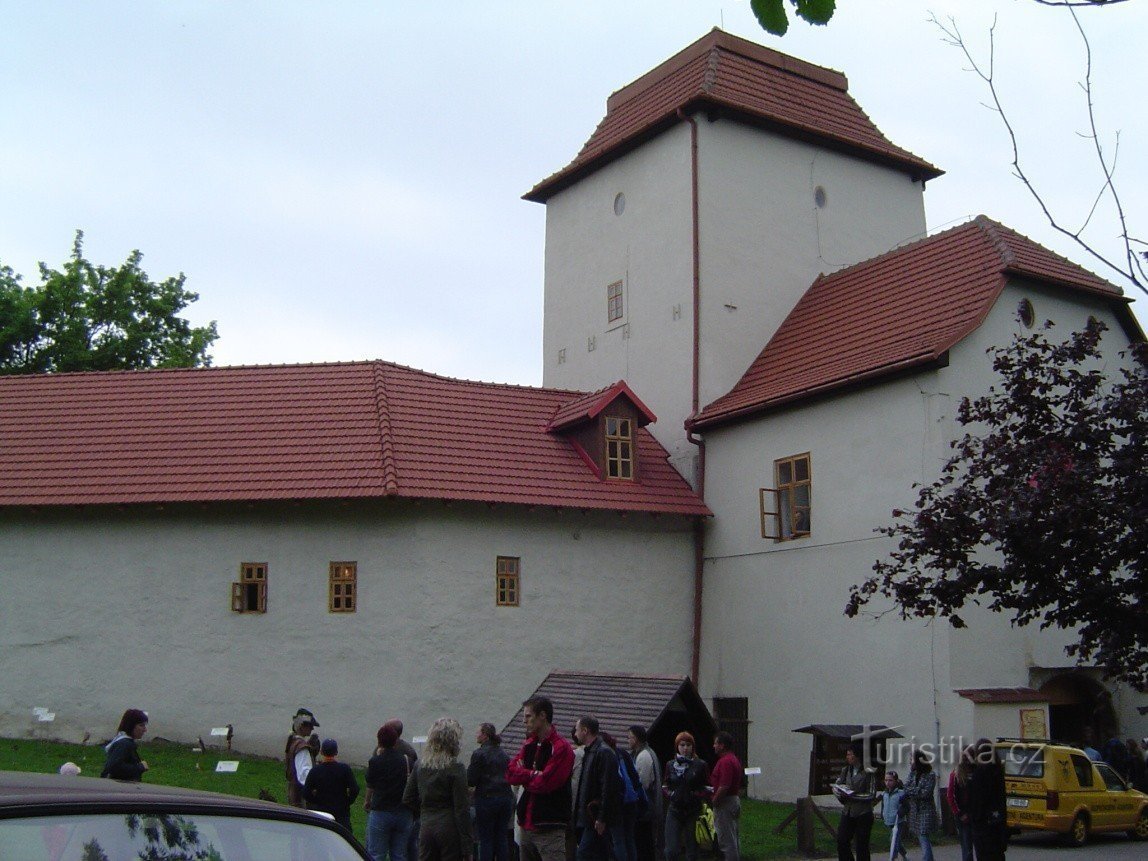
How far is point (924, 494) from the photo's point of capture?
51.2 feet

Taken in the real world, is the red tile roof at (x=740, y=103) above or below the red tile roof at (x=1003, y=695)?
above

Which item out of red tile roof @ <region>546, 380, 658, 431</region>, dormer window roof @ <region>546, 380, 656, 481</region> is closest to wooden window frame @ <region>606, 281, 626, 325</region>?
red tile roof @ <region>546, 380, 658, 431</region>

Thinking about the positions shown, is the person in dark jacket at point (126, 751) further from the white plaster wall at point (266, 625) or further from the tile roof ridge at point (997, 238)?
the tile roof ridge at point (997, 238)

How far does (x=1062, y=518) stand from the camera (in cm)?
1375

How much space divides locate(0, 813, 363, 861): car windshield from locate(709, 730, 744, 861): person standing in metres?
9.25

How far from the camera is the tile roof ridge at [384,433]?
21391 mm

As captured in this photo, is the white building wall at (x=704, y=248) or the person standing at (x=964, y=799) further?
the white building wall at (x=704, y=248)

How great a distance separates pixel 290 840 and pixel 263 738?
18.1 m

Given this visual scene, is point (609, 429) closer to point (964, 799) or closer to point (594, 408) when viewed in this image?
point (594, 408)

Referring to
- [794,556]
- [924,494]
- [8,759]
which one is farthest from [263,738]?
[924,494]

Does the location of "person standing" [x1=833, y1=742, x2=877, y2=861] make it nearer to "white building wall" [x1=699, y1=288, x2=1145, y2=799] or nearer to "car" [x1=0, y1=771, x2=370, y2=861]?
"white building wall" [x1=699, y1=288, x2=1145, y2=799]

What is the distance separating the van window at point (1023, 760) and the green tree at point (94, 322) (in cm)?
2690

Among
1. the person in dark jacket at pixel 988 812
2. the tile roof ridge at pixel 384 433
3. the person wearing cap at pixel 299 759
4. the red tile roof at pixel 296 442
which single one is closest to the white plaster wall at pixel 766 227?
the red tile roof at pixel 296 442

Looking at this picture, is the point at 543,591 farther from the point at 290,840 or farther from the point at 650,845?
the point at 290,840
